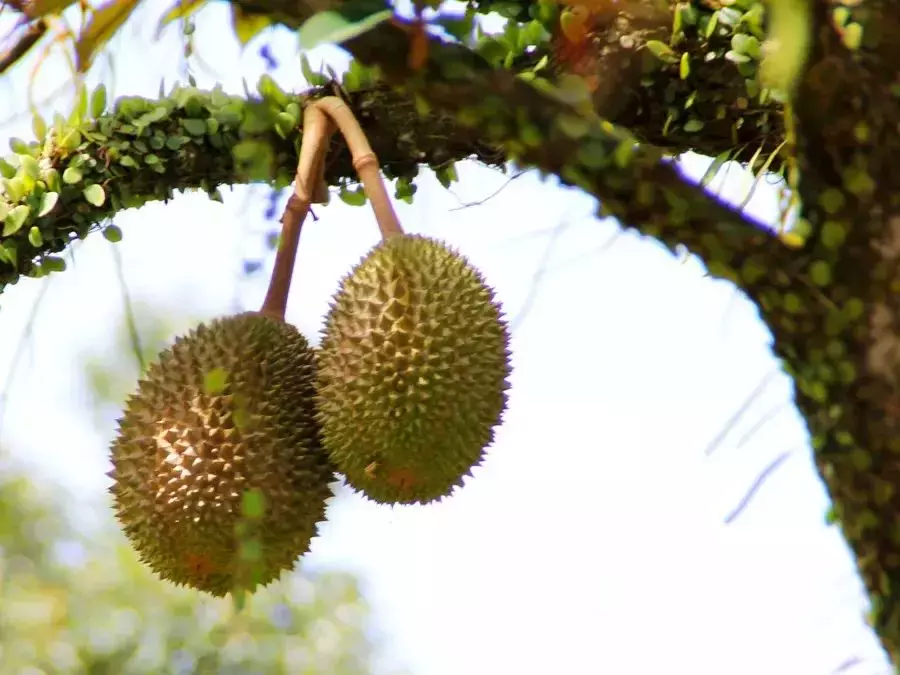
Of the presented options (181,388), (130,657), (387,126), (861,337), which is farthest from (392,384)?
(130,657)

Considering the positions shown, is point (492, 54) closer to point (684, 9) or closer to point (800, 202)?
point (684, 9)

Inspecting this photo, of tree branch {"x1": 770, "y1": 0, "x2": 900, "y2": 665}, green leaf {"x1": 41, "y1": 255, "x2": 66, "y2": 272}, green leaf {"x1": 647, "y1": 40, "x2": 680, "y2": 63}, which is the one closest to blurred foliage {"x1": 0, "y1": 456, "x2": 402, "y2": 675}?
green leaf {"x1": 41, "y1": 255, "x2": 66, "y2": 272}

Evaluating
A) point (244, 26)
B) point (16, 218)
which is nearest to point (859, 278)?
point (244, 26)

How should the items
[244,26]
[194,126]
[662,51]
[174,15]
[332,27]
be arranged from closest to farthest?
[332,27] → [244,26] → [174,15] → [662,51] → [194,126]

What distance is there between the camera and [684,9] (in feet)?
3.34

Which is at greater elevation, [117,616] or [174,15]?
[117,616]

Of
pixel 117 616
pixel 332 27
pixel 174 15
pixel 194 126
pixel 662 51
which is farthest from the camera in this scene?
pixel 117 616

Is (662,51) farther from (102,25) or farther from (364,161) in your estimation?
(102,25)

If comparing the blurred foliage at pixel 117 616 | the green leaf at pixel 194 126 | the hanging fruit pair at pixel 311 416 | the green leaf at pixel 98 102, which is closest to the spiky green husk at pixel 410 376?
the hanging fruit pair at pixel 311 416

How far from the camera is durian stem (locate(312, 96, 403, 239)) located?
1.07 metres

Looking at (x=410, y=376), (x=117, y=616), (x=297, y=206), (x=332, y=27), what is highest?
(x=117, y=616)

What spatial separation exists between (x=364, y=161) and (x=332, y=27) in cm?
57

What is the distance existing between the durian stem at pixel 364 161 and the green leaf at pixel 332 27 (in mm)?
520

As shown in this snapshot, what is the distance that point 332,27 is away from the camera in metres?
0.52
